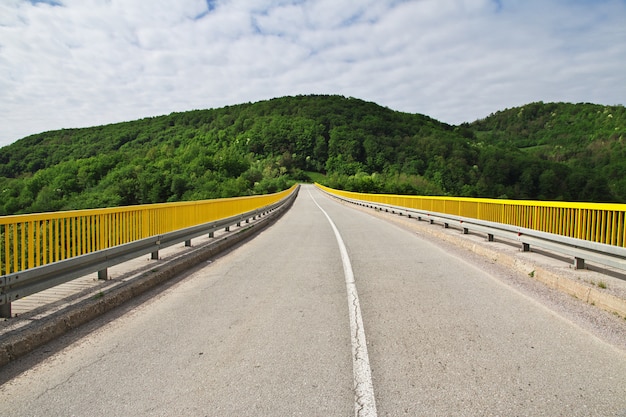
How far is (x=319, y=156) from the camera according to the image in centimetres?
18888

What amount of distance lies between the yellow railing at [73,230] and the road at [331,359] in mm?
1172

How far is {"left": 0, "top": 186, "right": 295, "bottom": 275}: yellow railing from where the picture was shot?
493 cm

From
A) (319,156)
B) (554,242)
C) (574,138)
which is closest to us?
(554,242)

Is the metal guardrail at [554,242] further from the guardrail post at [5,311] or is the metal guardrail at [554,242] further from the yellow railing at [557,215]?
the guardrail post at [5,311]

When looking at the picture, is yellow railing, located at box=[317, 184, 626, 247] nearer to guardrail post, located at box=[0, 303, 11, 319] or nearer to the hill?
guardrail post, located at box=[0, 303, 11, 319]

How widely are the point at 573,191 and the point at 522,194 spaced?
450 inches

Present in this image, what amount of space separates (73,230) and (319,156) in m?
184

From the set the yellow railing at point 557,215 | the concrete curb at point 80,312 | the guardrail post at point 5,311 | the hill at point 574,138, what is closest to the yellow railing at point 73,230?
the guardrail post at point 5,311

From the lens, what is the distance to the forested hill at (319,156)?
90.1 m

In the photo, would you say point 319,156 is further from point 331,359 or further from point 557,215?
point 331,359

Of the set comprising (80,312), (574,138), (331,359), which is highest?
(574,138)

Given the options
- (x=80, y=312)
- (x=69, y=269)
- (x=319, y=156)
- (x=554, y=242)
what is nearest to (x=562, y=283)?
(x=554, y=242)

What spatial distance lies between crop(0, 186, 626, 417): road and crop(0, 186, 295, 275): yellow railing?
117cm

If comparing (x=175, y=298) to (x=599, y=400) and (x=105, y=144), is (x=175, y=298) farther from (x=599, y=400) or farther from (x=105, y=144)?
(x=105, y=144)
